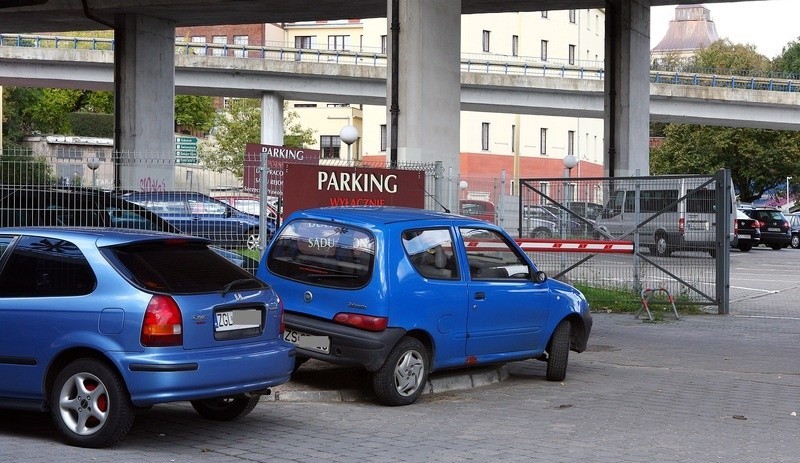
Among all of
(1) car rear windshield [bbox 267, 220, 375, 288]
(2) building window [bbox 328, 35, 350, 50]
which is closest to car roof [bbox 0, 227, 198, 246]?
(1) car rear windshield [bbox 267, 220, 375, 288]

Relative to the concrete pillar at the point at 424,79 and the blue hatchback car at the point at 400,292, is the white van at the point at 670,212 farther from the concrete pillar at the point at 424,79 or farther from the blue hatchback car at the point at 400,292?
the blue hatchback car at the point at 400,292

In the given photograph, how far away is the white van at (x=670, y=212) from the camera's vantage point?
18719 mm

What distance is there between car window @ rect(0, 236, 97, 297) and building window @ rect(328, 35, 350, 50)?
251 feet

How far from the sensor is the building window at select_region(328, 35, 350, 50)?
84000 mm

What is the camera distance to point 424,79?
778 inches

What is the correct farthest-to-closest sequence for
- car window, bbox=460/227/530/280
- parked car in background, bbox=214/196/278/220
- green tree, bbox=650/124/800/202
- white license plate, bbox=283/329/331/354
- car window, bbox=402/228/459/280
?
green tree, bbox=650/124/800/202, parked car in background, bbox=214/196/278/220, car window, bbox=460/227/530/280, car window, bbox=402/228/459/280, white license plate, bbox=283/329/331/354

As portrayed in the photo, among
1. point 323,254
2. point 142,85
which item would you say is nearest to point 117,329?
point 323,254

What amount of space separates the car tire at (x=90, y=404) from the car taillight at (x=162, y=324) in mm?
370

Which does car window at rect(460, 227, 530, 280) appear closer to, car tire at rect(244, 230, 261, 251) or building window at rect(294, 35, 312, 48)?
car tire at rect(244, 230, 261, 251)

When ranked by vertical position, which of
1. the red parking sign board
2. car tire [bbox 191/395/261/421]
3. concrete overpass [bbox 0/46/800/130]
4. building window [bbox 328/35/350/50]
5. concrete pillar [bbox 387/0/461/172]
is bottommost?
car tire [bbox 191/395/261/421]

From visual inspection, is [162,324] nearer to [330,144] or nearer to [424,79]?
[424,79]

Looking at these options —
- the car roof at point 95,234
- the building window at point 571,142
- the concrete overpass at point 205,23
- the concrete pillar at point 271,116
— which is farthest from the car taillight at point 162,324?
the building window at point 571,142

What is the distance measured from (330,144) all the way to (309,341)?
71303mm

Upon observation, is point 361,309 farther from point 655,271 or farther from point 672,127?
point 672,127
